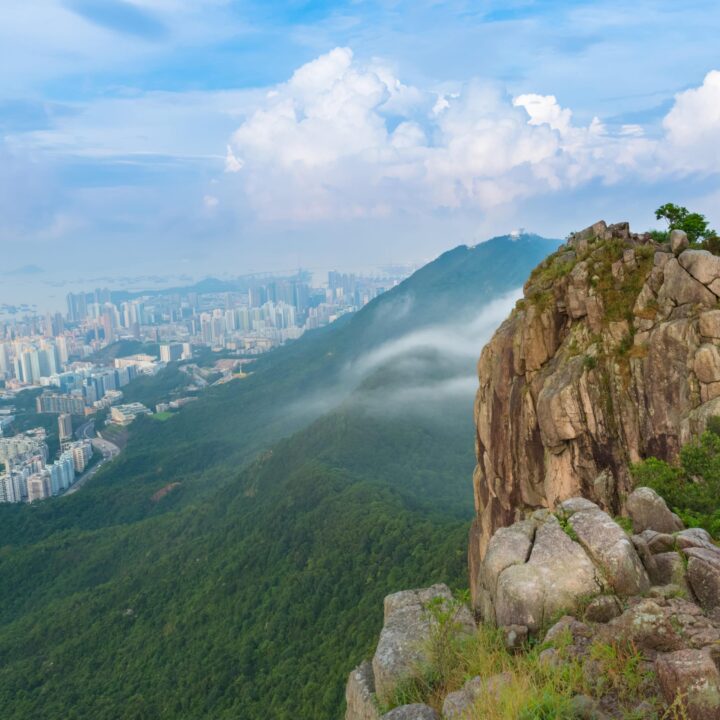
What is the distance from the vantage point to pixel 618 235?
18.2 meters

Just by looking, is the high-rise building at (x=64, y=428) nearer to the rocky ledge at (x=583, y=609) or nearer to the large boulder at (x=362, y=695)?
the large boulder at (x=362, y=695)

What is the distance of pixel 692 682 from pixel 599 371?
1199cm

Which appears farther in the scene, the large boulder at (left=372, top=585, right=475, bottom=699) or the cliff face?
the cliff face

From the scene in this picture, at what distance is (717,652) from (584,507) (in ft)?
8.57

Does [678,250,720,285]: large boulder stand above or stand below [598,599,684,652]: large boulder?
above

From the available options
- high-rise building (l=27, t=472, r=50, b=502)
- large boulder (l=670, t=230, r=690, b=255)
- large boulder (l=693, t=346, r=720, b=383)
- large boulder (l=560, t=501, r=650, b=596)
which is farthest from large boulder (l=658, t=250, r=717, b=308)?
high-rise building (l=27, t=472, r=50, b=502)

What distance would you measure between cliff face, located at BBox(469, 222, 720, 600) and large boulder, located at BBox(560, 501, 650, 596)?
751cm

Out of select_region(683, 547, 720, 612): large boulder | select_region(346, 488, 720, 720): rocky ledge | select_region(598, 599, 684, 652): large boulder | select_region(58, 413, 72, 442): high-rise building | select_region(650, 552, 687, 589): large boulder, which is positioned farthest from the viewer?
select_region(58, 413, 72, 442): high-rise building

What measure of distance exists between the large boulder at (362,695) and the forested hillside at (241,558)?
20.5 meters

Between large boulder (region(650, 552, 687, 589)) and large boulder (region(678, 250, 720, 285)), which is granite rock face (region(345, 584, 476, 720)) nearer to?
large boulder (region(650, 552, 687, 589))

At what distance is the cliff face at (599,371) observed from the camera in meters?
14.0

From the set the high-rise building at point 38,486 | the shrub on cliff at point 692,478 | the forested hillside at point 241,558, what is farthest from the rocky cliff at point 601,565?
the high-rise building at point 38,486

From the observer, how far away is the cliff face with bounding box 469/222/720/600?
14.0 meters

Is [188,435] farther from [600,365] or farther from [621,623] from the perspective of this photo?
[621,623]
